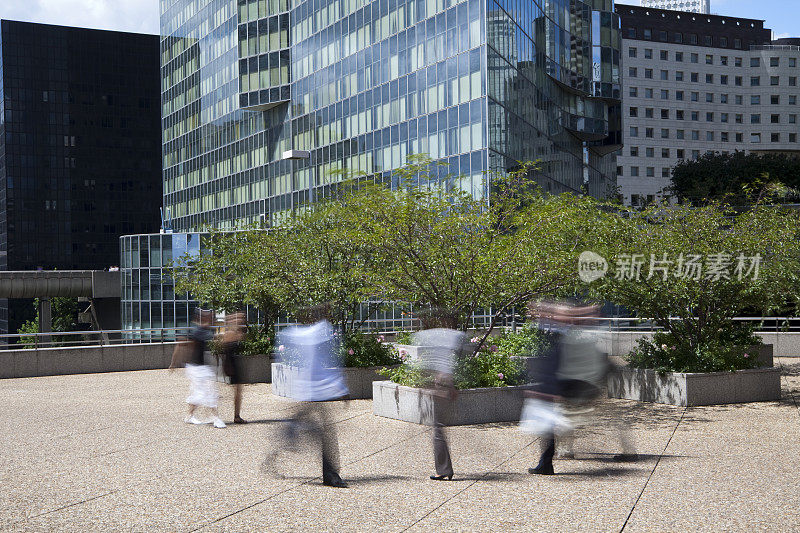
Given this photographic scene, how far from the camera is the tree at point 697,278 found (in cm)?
1452

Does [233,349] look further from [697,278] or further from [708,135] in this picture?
[708,135]

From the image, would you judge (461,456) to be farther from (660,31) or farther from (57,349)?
(660,31)

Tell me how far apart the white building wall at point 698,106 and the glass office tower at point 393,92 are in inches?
1360

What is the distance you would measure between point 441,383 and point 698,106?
4249 inches

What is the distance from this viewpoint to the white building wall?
345 feet

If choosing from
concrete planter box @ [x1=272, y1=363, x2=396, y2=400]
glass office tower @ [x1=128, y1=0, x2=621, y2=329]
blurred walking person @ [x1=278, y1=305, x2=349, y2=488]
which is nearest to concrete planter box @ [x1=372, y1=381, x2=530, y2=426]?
concrete planter box @ [x1=272, y1=363, x2=396, y2=400]

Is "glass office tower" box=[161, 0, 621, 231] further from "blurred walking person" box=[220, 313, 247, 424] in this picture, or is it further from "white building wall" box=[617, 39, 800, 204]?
"white building wall" box=[617, 39, 800, 204]

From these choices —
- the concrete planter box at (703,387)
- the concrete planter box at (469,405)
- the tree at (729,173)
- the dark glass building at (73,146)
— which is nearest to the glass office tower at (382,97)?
the tree at (729,173)

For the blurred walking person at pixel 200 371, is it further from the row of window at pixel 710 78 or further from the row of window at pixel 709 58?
the row of window at pixel 709 58

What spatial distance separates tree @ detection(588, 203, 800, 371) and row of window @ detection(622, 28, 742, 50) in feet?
316

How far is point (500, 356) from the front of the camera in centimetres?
1328

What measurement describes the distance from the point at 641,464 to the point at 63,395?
11586mm

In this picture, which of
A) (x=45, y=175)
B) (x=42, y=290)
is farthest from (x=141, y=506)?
(x=45, y=175)

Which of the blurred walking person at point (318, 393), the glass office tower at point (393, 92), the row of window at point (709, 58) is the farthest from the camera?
the row of window at point (709, 58)
